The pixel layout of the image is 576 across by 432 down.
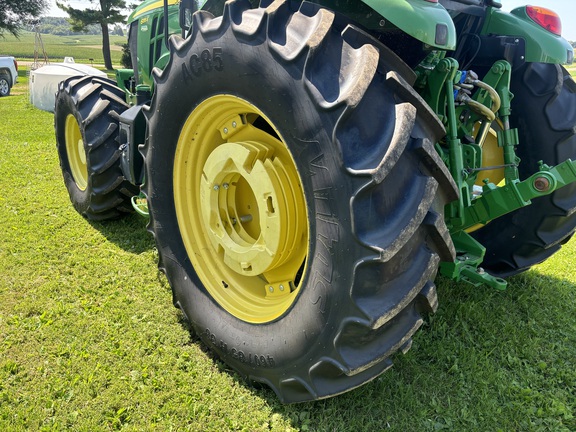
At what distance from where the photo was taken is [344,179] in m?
1.56

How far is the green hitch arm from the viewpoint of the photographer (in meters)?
2.11

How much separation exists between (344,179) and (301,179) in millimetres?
222

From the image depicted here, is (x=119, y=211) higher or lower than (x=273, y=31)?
lower

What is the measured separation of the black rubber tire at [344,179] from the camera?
5.08ft

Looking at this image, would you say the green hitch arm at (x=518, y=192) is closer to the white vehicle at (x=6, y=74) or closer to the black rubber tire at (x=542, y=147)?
the black rubber tire at (x=542, y=147)

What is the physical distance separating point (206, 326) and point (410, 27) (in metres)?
1.68

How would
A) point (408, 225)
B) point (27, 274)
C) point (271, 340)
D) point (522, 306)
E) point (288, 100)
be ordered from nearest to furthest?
point (408, 225)
point (288, 100)
point (271, 340)
point (522, 306)
point (27, 274)

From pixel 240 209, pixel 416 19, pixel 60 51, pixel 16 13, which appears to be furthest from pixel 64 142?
pixel 60 51

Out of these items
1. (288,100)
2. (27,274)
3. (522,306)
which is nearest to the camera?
(288,100)

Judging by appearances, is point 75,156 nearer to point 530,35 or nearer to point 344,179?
point 344,179

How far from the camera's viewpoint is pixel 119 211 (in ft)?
13.5

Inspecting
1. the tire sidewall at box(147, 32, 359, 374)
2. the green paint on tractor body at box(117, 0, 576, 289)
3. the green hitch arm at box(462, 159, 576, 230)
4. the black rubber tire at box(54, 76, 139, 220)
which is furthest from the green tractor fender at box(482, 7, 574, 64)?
the black rubber tire at box(54, 76, 139, 220)

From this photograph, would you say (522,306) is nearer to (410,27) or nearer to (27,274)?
(410,27)

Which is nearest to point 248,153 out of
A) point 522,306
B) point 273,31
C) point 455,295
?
point 273,31
